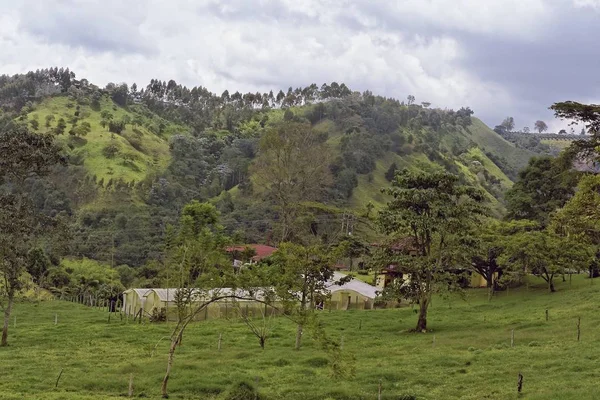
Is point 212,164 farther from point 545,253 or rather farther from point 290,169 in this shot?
point 545,253

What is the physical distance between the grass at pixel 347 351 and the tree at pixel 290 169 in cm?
3567

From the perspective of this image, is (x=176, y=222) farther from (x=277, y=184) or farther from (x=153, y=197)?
(x=277, y=184)

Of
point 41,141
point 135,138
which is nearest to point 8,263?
point 41,141

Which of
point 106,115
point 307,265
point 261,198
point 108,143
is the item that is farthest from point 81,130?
point 307,265

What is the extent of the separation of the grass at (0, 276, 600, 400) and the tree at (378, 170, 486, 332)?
319cm

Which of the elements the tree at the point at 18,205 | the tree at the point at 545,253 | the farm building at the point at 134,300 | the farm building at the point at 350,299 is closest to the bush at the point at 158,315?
the farm building at the point at 134,300

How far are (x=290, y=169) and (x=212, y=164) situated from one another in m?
59.7

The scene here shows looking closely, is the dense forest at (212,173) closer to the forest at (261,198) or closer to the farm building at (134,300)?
the forest at (261,198)

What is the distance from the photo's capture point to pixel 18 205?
41.4 m

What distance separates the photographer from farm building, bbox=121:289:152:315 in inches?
2368

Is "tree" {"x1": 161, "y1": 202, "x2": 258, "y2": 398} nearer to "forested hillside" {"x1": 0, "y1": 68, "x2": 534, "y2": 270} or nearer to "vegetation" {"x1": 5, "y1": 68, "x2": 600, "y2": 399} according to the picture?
"vegetation" {"x1": 5, "y1": 68, "x2": 600, "y2": 399}

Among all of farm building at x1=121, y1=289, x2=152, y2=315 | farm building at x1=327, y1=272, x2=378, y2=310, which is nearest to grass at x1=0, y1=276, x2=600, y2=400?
farm building at x1=121, y1=289, x2=152, y2=315

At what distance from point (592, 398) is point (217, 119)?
173 meters

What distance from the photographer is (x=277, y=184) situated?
8856 centimetres
